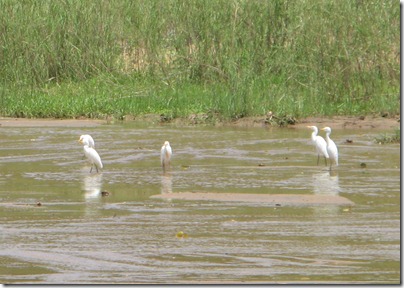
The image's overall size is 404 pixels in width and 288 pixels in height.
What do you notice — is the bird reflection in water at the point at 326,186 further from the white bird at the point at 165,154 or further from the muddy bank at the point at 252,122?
the muddy bank at the point at 252,122

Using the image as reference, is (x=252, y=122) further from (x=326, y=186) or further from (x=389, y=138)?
(x=326, y=186)

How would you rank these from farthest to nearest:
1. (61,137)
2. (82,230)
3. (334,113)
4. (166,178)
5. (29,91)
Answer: (29,91), (334,113), (61,137), (166,178), (82,230)

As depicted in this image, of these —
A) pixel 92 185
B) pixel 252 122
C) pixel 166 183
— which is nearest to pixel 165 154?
pixel 166 183

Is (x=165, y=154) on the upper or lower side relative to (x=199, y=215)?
upper

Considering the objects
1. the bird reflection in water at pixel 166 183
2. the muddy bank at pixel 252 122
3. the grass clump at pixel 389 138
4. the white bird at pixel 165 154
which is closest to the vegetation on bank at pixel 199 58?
the muddy bank at pixel 252 122

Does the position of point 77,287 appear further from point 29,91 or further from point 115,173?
point 29,91

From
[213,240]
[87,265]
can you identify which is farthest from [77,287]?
[213,240]

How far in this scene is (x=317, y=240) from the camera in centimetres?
798

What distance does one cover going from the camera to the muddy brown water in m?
7.09

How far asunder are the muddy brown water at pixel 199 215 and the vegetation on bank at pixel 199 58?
10.0 ft

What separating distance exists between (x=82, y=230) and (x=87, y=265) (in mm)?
1284

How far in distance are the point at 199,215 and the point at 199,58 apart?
1191 centimetres

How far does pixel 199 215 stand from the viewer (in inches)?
362

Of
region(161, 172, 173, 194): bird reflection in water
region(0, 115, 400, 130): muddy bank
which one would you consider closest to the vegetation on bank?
region(0, 115, 400, 130): muddy bank
